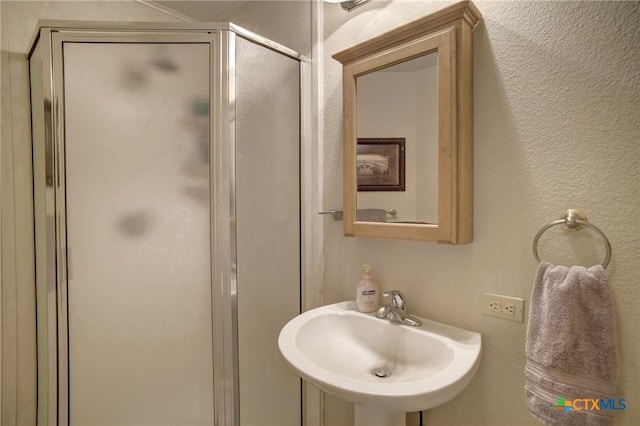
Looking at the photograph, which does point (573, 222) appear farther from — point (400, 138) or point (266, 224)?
point (266, 224)

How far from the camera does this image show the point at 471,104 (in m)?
1.09

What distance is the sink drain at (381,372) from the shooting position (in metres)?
1.11

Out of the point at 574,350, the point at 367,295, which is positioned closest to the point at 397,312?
the point at 367,295

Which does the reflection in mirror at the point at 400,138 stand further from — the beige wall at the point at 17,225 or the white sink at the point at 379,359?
the beige wall at the point at 17,225

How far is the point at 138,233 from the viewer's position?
133 centimetres

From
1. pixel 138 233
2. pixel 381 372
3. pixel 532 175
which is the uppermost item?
pixel 532 175

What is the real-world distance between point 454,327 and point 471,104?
30.8 inches

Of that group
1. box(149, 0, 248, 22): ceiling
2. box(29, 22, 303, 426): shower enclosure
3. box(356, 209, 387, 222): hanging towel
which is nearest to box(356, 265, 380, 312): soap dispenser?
box(356, 209, 387, 222): hanging towel

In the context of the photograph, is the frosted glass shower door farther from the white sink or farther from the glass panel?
the white sink

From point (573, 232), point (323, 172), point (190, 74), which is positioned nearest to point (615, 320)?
point (573, 232)

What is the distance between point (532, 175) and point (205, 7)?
205cm

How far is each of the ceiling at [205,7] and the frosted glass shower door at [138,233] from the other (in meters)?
0.87

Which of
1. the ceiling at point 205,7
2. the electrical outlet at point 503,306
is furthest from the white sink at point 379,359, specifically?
the ceiling at point 205,7

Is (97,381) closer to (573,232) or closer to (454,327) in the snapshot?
(454,327)
